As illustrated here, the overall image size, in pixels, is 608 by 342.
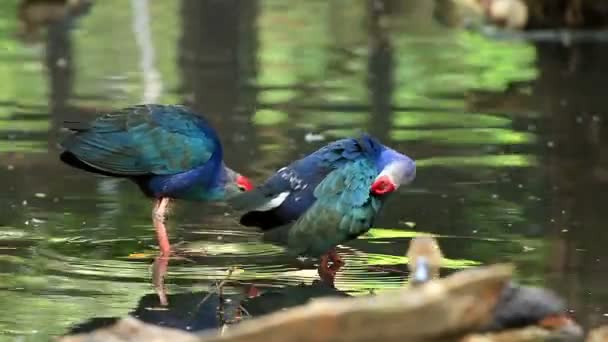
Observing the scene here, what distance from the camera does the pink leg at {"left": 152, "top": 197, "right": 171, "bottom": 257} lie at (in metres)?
7.29

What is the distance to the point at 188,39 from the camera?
16688mm

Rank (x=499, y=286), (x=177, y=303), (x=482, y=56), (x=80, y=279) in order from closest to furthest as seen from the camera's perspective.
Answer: (x=499, y=286)
(x=177, y=303)
(x=80, y=279)
(x=482, y=56)

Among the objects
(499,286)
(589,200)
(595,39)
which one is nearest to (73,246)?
Answer: (589,200)

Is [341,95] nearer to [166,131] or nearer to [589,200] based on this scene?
[589,200]

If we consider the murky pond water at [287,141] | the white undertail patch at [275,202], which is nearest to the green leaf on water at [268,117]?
the murky pond water at [287,141]

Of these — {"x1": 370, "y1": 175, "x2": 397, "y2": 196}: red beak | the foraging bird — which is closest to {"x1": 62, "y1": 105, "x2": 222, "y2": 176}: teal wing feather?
the foraging bird

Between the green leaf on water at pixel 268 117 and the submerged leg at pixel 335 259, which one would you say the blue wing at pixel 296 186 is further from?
the green leaf on water at pixel 268 117

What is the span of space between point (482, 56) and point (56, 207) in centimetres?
785

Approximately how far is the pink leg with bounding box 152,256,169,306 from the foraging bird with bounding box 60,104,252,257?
0.27 feet

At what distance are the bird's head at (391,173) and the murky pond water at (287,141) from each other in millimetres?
459

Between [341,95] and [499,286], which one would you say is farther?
[341,95]

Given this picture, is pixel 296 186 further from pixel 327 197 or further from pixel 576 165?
pixel 576 165

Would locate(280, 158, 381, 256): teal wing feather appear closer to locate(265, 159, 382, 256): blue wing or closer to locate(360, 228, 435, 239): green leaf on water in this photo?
locate(265, 159, 382, 256): blue wing

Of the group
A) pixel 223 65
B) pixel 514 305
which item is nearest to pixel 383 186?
pixel 514 305
